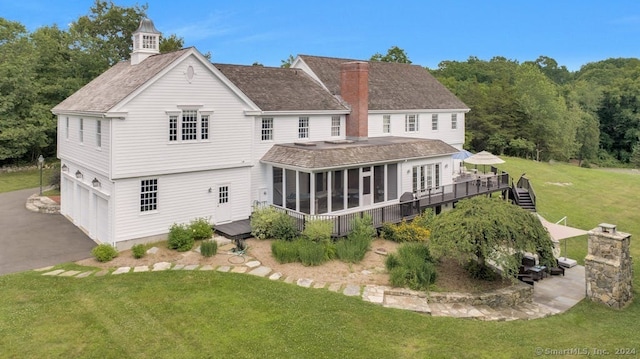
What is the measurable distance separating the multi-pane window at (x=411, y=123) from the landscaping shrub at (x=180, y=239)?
1816cm

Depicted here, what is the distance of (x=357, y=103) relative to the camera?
26.5m

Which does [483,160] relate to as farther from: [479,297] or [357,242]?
[479,297]

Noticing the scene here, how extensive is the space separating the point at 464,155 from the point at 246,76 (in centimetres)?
1486

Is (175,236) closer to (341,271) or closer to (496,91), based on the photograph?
(341,271)


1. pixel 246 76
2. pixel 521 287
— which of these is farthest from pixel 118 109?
pixel 521 287

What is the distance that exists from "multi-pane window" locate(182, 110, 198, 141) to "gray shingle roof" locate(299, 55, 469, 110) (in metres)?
10.9

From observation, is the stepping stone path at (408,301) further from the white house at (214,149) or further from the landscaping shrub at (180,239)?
the white house at (214,149)

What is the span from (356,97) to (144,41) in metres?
12.2

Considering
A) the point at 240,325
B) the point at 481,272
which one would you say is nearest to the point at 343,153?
the point at 481,272

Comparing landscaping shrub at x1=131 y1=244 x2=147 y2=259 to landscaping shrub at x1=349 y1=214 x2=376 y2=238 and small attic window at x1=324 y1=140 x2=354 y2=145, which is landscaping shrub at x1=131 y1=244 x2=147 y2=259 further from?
small attic window at x1=324 y1=140 x2=354 y2=145

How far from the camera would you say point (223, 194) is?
68.9 ft

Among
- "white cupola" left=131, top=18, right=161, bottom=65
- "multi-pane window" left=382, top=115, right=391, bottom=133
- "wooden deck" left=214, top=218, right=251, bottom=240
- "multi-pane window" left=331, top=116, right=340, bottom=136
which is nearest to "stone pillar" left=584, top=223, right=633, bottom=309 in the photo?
"wooden deck" left=214, top=218, right=251, bottom=240

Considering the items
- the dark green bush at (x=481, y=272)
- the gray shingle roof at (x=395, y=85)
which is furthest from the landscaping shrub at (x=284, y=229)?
the gray shingle roof at (x=395, y=85)

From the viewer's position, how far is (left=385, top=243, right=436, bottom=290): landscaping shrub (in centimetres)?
1466
